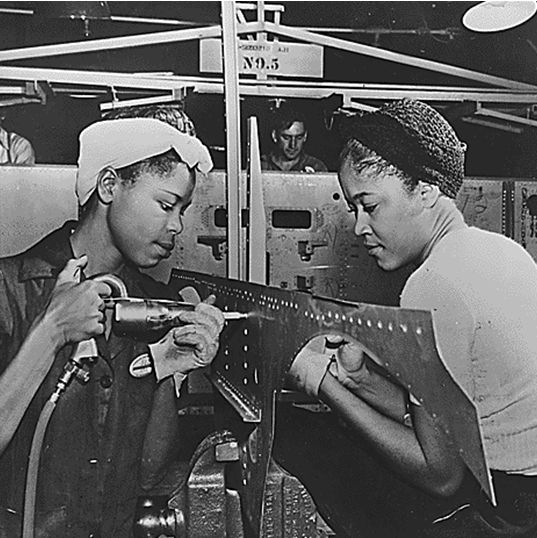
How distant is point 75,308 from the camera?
1745 mm

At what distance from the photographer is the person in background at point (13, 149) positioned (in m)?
1.72

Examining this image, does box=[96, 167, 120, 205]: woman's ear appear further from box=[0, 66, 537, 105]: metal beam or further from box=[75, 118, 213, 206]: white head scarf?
box=[0, 66, 537, 105]: metal beam

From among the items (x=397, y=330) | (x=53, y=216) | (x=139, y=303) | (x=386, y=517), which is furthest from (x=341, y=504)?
(x=53, y=216)

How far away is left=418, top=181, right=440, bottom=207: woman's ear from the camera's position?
5.26 ft

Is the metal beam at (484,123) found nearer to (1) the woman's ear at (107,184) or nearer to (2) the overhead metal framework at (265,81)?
(2) the overhead metal framework at (265,81)

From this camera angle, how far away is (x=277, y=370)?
5.33 feet

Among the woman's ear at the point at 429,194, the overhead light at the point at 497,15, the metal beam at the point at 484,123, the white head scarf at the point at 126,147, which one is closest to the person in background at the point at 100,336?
the white head scarf at the point at 126,147

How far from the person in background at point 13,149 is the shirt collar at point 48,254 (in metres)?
0.19

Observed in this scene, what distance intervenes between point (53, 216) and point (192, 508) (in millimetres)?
829

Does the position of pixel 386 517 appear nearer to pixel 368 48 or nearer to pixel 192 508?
pixel 192 508

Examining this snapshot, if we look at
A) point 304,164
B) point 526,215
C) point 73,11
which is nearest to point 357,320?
point 304,164

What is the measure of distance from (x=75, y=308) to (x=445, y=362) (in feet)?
3.01

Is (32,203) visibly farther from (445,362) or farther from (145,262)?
(445,362)

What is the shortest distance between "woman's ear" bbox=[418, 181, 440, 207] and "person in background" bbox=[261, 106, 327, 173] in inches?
9.4
